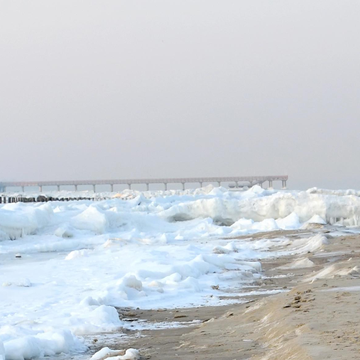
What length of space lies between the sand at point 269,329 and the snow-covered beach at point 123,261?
1.49 ft

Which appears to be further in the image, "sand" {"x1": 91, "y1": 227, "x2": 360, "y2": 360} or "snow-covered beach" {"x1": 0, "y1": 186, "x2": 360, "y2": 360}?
"snow-covered beach" {"x1": 0, "y1": 186, "x2": 360, "y2": 360}

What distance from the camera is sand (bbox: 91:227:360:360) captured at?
466 centimetres

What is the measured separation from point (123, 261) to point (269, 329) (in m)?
8.62

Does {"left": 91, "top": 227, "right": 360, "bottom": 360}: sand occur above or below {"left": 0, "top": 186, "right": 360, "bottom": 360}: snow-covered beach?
above

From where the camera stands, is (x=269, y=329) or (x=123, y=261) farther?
(x=123, y=261)

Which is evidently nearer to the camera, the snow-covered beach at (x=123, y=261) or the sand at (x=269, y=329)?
the sand at (x=269, y=329)

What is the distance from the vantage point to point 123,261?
14.1m

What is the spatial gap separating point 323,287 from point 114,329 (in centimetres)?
224

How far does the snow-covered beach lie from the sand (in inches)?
17.9

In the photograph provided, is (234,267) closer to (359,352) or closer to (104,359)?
(104,359)

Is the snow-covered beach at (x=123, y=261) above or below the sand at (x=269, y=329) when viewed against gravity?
below

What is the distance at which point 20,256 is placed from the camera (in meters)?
17.6

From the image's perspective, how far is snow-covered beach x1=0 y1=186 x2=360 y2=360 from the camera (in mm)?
7156

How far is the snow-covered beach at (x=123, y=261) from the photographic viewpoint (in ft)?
23.5
